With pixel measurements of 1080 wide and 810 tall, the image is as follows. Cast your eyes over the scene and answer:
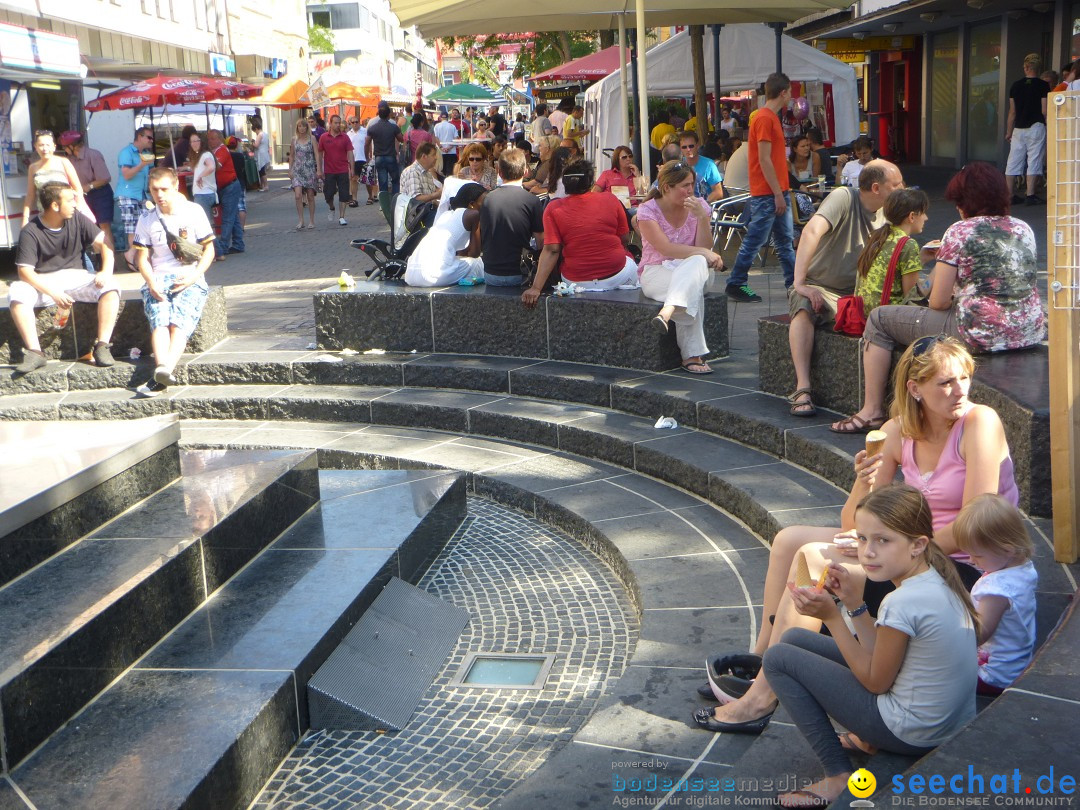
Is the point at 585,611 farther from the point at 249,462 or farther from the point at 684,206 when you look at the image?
the point at 684,206

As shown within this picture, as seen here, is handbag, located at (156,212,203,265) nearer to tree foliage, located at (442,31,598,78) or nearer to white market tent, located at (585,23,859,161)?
white market tent, located at (585,23,859,161)

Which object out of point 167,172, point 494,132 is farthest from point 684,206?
point 494,132

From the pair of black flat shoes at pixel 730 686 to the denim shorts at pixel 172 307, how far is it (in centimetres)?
550

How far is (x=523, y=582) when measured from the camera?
5.44 meters

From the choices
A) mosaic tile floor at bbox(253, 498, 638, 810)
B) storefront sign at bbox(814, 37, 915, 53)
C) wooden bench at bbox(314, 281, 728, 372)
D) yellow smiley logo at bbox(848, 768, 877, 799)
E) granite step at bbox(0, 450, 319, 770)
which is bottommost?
mosaic tile floor at bbox(253, 498, 638, 810)

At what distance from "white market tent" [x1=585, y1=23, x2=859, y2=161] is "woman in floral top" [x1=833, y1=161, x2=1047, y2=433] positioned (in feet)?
31.4

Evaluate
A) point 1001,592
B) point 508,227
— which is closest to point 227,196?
point 508,227

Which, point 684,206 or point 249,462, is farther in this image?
point 684,206

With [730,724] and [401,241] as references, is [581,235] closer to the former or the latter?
[401,241]

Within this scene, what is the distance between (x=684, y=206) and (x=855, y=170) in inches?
217

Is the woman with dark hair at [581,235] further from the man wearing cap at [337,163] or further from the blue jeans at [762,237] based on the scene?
the man wearing cap at [337,163]

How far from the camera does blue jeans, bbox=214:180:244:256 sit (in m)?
15.3

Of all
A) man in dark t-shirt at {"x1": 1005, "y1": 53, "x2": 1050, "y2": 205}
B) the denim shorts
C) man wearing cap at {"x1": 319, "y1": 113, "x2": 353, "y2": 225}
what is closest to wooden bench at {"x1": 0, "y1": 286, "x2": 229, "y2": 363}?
the denim shorts

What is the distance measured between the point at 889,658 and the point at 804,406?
333 centimetres
